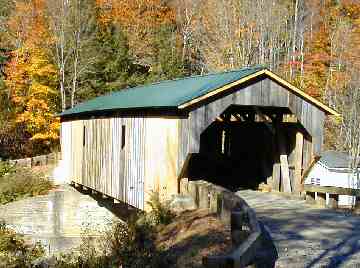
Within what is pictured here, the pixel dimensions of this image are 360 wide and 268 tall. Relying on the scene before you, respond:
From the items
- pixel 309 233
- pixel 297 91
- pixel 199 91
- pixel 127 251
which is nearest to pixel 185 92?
pixel 199 91

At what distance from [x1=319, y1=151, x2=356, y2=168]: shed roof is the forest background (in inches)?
37.7

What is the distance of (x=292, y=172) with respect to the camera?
17.5m

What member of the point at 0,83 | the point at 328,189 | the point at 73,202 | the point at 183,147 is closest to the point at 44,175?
the point at 73,202

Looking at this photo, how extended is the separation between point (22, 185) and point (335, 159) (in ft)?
61.4

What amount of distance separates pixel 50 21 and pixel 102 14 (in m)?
10.9

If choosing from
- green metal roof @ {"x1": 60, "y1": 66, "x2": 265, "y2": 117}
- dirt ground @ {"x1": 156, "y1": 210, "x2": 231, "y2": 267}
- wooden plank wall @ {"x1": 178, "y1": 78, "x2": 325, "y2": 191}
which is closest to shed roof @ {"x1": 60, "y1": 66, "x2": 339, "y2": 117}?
green metal roof @ {"x1": 60, "y1": 66, "x2": 265, "y2": 117}

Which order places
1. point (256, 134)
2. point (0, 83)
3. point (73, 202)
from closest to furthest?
1. point (256, 134)
2. point (73, 202)
3. point (0, 83)

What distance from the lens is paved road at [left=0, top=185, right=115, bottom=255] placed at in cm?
2277

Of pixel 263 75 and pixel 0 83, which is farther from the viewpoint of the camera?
pixel 0 83

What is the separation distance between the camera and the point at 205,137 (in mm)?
20875

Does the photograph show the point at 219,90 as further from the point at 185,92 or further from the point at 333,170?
the point at 333,170

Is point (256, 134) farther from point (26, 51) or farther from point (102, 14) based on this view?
point (102, 14)

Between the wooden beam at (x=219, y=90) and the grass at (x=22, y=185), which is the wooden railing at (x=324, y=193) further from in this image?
the grass at (x=22, y=185)

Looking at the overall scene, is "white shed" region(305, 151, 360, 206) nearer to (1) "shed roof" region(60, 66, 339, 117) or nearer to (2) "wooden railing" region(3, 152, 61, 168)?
(1) "shed roof" region(60, 66, 339, 117)
